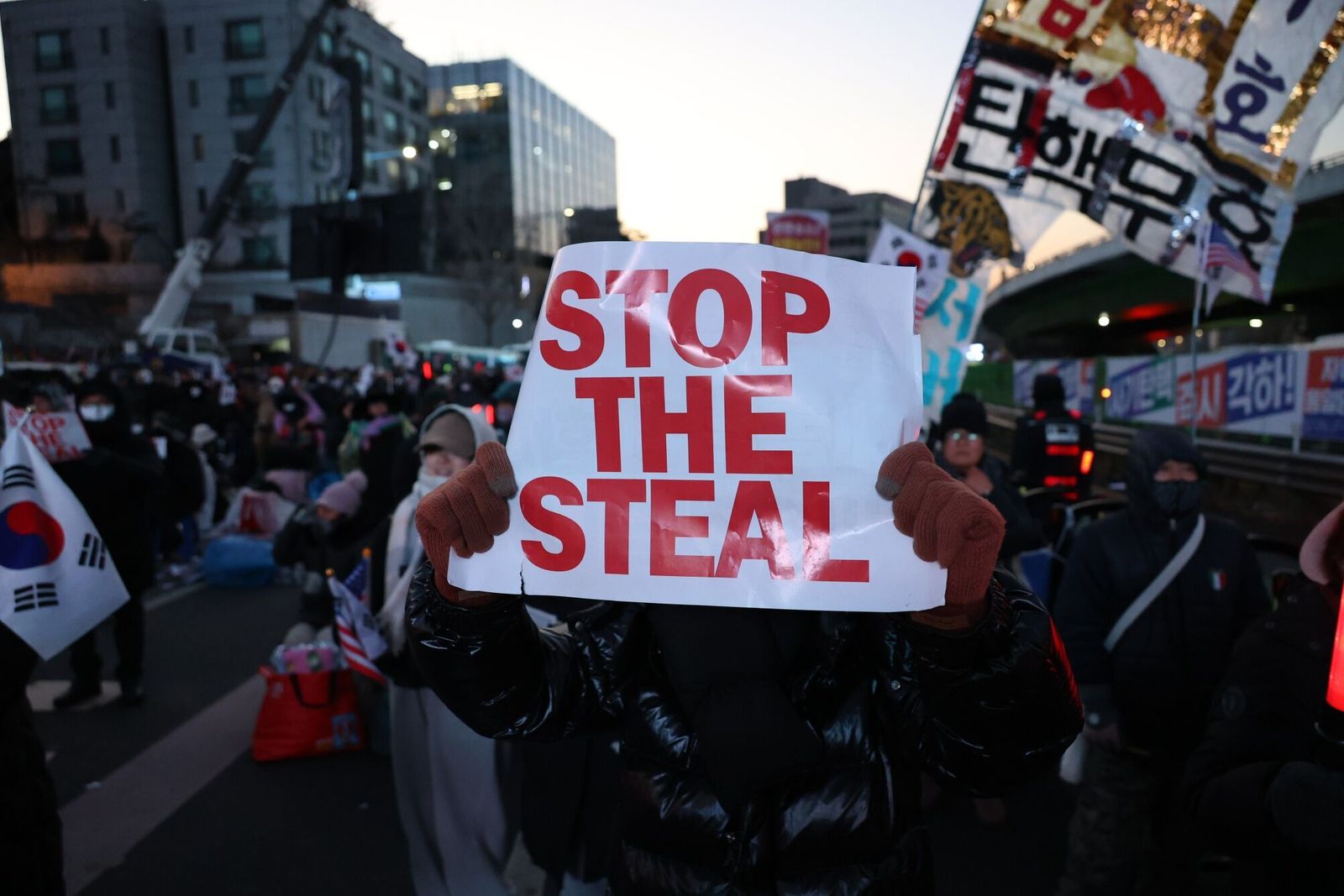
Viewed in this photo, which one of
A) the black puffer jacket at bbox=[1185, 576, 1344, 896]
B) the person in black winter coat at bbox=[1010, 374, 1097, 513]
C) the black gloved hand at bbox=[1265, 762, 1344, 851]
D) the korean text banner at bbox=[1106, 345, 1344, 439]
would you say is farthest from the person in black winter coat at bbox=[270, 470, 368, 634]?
the korean text banner at bbox=[1106, 345, 1344, 439]

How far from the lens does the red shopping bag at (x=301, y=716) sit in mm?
4555

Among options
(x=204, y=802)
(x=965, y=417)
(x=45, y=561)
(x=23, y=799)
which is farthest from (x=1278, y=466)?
(x=23, y=799)

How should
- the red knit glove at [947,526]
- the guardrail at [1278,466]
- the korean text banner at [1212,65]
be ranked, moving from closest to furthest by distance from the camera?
the red knit glove at [947,526]
the korean text banner at [1212,65]
the guardrail at [1278,466]

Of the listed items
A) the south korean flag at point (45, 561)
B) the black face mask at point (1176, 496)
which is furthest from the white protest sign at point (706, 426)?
the south korean flag at point (45, 561)

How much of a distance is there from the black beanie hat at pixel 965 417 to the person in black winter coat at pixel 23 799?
401 cm

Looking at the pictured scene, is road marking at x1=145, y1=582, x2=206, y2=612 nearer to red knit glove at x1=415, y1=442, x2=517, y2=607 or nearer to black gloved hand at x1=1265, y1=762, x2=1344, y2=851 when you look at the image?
red knit glove at x1=415, y1=442, x2=517, y2=607

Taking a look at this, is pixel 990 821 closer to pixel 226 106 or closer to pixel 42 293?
pixel 42 293

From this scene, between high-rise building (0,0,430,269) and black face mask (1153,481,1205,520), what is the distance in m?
43.2

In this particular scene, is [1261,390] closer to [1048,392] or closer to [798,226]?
[1048,392]

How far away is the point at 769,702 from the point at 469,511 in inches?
26.7

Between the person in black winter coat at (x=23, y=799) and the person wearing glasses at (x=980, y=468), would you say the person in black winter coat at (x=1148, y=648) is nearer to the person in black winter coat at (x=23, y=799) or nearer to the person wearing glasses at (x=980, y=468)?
the person wearing glasses at (x=980, y=468)

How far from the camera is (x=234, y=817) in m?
4.07

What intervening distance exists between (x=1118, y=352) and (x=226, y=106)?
54372 millimetres

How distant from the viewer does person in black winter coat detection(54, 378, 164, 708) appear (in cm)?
503
